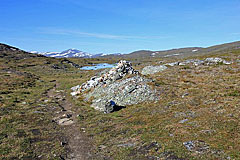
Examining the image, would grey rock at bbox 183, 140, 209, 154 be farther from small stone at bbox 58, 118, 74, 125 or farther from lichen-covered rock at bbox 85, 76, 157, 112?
small stone at bbox 58, 118, 74, 125

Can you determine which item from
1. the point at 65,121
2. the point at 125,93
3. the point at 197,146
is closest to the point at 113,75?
the point at 125,93

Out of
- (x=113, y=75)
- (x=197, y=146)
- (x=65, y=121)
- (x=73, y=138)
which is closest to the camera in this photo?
(x=197, y=146)

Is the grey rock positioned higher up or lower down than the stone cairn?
lower down

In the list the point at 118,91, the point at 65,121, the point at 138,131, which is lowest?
the point at 65,121

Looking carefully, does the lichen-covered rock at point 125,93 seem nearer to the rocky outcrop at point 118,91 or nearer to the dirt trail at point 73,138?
the rocky outcrop at point 118,91

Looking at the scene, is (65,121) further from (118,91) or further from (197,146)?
(197,146)

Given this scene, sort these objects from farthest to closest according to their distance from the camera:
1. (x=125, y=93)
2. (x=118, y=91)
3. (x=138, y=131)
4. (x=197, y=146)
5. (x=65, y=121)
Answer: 1. (x=118, y=91)
2. (x=125, y=93)
3. (x=65, y=121)
4. (x=138, y=131)
5. (x=197, y=146)

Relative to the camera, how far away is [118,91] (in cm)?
3469

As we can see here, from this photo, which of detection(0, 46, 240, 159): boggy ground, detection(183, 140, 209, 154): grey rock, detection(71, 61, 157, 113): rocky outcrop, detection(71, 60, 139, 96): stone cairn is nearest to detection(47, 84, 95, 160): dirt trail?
detection(0, 46, 240, 159): boggy ground

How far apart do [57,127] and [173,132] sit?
16.2 m

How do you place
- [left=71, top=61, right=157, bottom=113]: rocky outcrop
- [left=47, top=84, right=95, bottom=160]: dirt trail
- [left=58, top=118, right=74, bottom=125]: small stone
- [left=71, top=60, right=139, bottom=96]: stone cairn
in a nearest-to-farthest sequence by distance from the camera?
[left=47, top=84, right=95, bottom=160]: dirt trail < [left=58, top=118, right=74, bottom=125]: small stone < [left=71, top=61, right=157, bottom=113]: rocky outcrop < [left=71, top=60, right=139, bottom=96]: stone cairn

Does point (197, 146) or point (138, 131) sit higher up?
point (197, 146)

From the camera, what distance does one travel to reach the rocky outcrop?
3080cm

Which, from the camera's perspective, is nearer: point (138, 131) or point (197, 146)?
point (197, 146)
